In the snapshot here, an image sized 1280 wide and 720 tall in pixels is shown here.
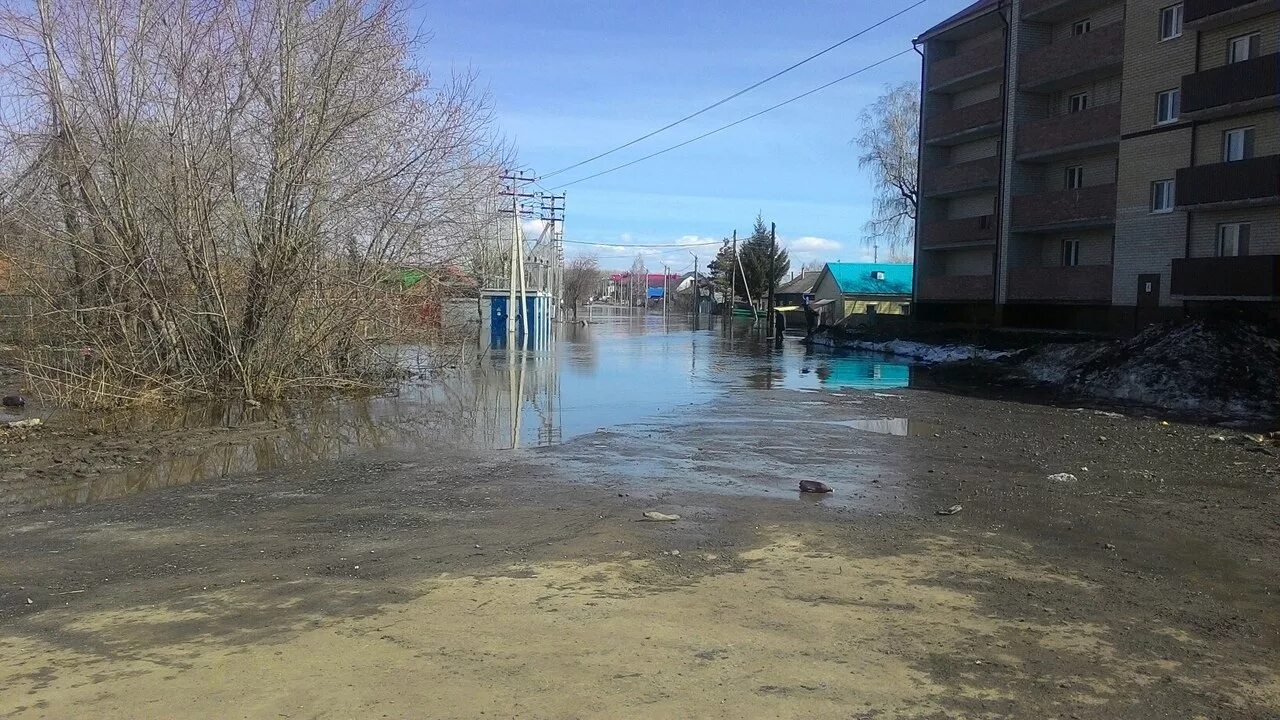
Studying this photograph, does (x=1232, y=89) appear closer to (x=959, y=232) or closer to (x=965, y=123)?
(x=965, y=123)

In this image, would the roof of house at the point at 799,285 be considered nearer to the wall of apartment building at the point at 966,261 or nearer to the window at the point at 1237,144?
the wall of apartment building at the point at 966,261

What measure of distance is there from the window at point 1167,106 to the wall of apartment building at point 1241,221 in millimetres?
3169

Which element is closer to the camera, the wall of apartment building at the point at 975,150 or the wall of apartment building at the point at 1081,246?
the wall of apartment building at the point at 1081,246

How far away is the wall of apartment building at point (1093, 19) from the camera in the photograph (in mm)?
30688

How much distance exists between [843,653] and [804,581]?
1154 mm

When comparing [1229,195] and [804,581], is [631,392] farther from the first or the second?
[1229,195]

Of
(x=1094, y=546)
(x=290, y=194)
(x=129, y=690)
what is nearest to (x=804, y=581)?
(x=1094, y=546)

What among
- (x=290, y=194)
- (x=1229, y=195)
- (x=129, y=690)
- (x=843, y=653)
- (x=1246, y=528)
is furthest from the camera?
(x=1229, y=195)

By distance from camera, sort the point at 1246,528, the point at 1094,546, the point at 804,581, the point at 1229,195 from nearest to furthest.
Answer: the point at 804,581
the point at 1094,546
the point at 1246,528
the point at 1229,195

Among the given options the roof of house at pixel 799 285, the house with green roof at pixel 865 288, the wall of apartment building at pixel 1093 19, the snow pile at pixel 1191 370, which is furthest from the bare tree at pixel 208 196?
the roof of house at pixel 799 285

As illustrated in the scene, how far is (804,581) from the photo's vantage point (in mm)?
5387

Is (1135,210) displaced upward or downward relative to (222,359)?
upward

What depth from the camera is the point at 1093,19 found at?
31.9 meters

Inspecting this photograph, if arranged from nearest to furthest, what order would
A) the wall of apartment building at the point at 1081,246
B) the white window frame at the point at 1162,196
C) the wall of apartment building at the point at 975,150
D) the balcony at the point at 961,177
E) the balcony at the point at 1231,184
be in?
1. the balcony at the point at 1231,184
2. the white window frame at the point at 1162,196
3. the wall of apartment building at the point at 1081,246
4. the balcony at the point at 961,177
5. the wall of apartment building at the point at 975,150
